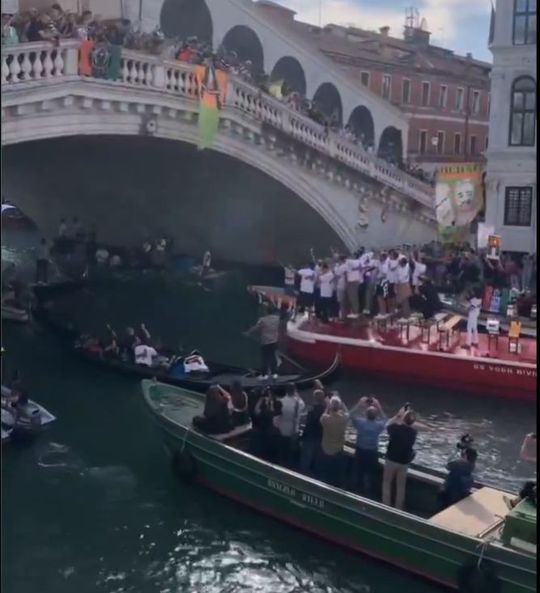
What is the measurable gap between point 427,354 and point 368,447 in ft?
13.5

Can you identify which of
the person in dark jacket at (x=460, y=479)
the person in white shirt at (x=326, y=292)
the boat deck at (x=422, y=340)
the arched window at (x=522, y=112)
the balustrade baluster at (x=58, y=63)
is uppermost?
the arched window at (x=522, y=112)

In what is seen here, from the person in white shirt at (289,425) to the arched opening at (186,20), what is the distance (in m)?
9.71

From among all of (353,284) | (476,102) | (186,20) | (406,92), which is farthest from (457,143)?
(353,284)

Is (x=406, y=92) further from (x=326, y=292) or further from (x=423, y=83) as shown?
(x=326, y=292)

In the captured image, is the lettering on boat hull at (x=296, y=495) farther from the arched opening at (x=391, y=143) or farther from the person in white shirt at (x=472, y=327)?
the arched opening at (x=391, y=143)

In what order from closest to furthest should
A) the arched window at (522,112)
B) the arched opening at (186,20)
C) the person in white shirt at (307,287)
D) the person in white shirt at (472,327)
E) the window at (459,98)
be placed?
the person in white shirt at (472,327), the person in white shirt at (307,287), the arched window at (522,112), the arched opening at (186,20), the window at (459,98)

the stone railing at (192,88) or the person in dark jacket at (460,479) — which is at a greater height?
the stone railing at (192,88)

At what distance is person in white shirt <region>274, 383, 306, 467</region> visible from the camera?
6953mm

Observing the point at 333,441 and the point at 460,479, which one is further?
the point at 333,441

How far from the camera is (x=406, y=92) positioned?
24562mm

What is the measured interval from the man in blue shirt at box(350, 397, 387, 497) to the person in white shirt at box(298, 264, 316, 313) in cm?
504

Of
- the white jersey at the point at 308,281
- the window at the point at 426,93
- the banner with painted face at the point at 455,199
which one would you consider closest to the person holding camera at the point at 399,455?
the white jersey at the point at 308,281

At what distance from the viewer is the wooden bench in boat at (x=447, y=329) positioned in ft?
35.6

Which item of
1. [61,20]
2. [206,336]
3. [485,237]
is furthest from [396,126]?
[61,20]
